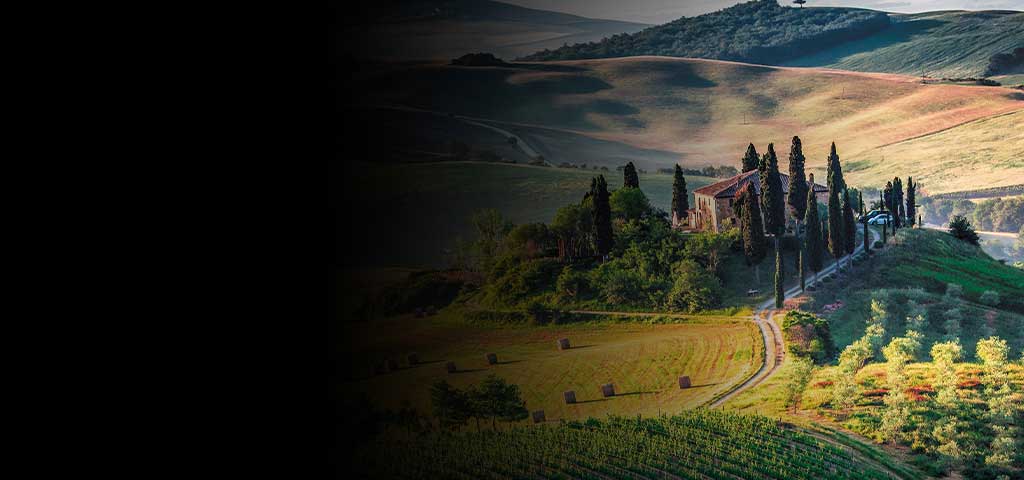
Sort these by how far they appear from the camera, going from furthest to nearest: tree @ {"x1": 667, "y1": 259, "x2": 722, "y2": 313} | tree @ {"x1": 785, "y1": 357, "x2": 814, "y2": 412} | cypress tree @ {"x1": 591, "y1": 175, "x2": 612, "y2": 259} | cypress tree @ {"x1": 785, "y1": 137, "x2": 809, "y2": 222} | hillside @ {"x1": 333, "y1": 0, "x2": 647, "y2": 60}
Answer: cypress tree @ {"x1": 785, "y1": 137, "x2": 809, "y2": 222}
cypress tree @ {"x1": 591, "y1": 175, "x2": 612, "y2": 259}
tree @ {"x1": 667, "y1": 259, "x2": 722, "y2": 313}
tree @ {"x1": 785, "y1": 357, "x2": 814, "y2": 412}
hillside @ {"x1": 333, "y1": 0, "x2": 647, "y2": 60}

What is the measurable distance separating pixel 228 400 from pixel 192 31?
286 centimetres

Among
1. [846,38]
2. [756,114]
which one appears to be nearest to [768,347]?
[756,114]

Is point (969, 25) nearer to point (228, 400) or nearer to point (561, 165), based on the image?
point (561, 165)

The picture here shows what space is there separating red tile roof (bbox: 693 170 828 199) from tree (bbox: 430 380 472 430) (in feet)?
26.8

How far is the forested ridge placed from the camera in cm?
2831

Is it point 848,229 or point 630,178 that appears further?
point 630,178

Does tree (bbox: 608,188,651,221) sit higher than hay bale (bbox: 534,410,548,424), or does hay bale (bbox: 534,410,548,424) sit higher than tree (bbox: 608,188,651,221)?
tree (bbox: 608,188,651,221)

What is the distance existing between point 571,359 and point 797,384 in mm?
3153

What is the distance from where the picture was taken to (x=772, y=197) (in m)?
16.5

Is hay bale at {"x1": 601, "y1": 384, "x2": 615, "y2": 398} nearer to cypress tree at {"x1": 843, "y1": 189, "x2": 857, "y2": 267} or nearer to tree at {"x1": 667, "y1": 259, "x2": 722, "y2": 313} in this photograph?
tree at {"x1": 667, "y1": 259, "x2": 722, "y2": 313}

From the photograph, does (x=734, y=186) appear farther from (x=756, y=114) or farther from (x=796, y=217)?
(x=756, y=114)

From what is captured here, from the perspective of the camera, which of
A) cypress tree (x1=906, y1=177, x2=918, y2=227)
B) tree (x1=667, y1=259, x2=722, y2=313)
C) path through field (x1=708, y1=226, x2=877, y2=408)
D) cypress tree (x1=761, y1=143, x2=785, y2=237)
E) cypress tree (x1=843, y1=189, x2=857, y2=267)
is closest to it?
path through field (x1=708, y1=226, x2=877, y2=408)

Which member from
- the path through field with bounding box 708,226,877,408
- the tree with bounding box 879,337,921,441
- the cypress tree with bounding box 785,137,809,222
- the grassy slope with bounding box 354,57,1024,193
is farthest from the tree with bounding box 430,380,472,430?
the cypress tree with bounding box 785,137,809,222

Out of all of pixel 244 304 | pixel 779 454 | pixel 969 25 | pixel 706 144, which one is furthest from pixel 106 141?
pixel 969 25
